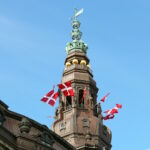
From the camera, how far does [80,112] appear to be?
70875 mm

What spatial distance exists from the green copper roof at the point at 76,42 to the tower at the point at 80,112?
177 centimetres

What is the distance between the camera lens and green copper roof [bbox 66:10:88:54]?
84.2 meters

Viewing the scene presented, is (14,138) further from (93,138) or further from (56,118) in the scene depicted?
(56,118)

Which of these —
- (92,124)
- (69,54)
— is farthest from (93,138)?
(69,54)

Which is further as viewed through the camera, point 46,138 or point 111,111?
point 111,111

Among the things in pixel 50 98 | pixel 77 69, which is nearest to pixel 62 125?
pixel 50 98

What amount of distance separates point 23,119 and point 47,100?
16612 mm

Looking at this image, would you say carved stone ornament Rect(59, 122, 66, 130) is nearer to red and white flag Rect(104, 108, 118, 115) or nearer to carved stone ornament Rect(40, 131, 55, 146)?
red and white flag Rect(104, 108, 118, 115)

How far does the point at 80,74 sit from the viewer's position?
76438 millimetres

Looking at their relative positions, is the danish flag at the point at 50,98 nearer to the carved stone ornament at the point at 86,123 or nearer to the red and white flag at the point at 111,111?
the carved stone ornament at the point at 86,123

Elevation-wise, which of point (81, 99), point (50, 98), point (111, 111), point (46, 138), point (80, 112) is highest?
point (81, 99)

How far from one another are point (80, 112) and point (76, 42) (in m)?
18.4

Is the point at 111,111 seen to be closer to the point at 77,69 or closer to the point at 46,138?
the point at 77,69

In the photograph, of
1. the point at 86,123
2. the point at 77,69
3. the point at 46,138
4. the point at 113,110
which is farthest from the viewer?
the point at 77,69
